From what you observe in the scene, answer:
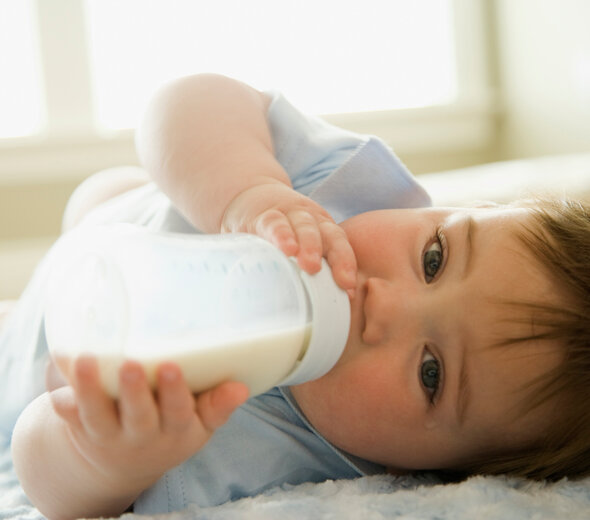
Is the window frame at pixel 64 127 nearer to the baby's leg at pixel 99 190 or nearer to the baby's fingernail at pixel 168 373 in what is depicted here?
the baby's leg at pixel 99 190

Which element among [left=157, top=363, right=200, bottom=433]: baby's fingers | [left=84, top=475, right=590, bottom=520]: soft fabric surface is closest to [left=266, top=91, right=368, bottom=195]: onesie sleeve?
[left=84, top=475, right=590, bottom=520]: soft fabric surface

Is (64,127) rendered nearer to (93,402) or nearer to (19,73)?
(19,73)

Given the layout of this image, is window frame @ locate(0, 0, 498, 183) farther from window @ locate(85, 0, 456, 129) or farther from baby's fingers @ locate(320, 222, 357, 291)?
baby's fingers @ locate(320, 222, 357, 291)

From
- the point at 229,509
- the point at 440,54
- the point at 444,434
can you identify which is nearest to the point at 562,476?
the point at 444,434

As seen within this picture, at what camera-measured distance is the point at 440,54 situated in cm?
273

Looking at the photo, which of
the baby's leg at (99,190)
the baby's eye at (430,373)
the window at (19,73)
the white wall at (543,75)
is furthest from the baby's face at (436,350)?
the window at (19,73)

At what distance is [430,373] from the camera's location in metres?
0.79

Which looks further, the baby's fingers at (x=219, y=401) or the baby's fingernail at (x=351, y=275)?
the baby's fingernail at (x=351, y=275)

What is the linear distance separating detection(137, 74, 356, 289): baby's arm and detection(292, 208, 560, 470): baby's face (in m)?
0.08

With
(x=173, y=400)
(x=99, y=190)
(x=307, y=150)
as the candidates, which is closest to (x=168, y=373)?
(x=173, y=400)

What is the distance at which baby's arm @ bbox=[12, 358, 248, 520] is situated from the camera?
51 centimetres

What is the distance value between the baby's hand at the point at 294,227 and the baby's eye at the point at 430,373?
14 cm

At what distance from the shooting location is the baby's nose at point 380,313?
0.76 m

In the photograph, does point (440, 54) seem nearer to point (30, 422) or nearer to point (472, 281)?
point (472, 281)
